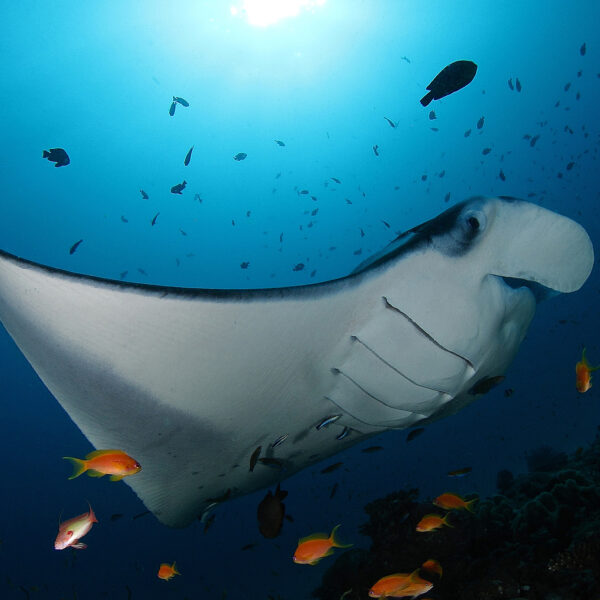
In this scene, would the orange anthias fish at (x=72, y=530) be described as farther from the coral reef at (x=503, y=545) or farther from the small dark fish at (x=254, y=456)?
the coral reef at (x=503, y=545)

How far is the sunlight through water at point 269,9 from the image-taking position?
43.7ft

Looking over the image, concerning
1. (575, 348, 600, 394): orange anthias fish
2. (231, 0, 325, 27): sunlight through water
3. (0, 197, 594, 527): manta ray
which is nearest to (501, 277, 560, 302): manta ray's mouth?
(0, 197, 594, 527): manta ray

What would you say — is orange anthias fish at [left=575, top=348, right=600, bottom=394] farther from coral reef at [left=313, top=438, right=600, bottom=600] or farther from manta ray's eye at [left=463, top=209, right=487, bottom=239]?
manta ray's eye at [left=463, top=209, right=487, bottom=239]

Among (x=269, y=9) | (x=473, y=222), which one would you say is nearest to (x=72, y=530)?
(x=473, y=222)

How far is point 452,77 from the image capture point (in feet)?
13.9

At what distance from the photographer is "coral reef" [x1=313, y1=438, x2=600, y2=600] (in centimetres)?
274

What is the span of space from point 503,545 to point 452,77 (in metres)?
4.89

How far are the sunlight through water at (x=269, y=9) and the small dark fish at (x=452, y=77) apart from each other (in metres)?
12.1

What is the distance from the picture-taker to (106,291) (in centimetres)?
142

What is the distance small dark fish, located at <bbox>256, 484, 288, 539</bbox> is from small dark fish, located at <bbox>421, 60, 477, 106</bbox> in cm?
415

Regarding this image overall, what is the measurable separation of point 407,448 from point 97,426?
35.8m

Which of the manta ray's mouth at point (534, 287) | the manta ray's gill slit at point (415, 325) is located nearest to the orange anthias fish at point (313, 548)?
the manta ray's gill slit at point (415, 325)

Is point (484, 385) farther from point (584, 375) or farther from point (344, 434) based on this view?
point (584, 375)

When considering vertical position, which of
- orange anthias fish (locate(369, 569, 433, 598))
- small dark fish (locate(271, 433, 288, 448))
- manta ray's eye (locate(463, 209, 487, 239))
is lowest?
orange anthias fish (locate(369, 569, 433, 598))
